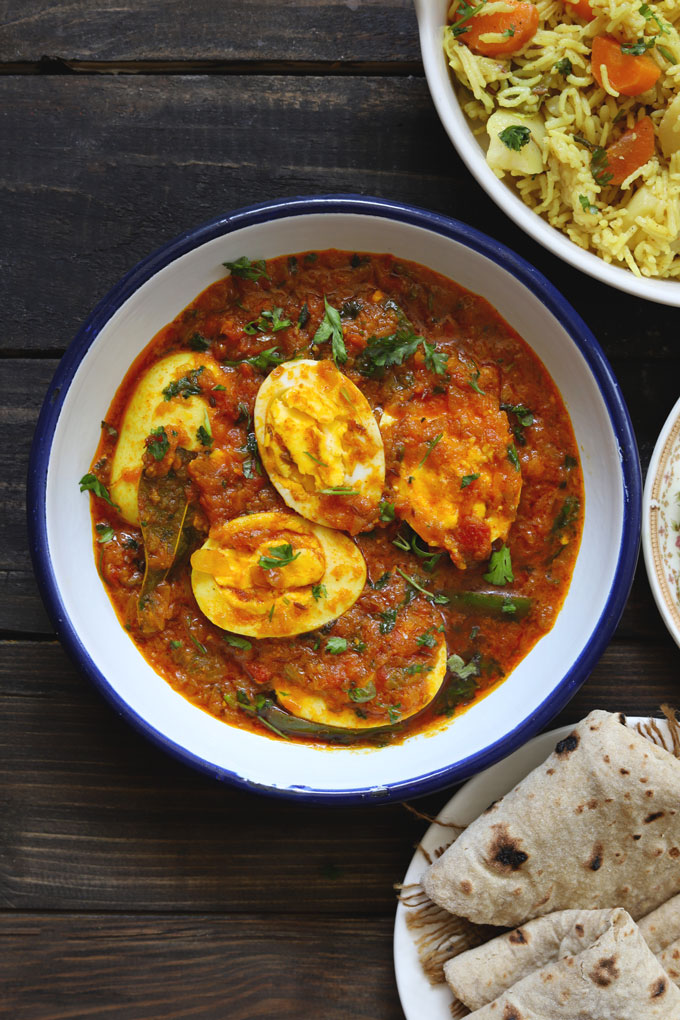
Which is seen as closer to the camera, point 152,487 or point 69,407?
point 69,407

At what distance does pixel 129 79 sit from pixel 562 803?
10.6 ft

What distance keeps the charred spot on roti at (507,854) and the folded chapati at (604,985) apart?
13.2 inches

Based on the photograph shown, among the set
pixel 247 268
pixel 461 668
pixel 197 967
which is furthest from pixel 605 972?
pixel 247 268

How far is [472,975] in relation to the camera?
2.91 meters

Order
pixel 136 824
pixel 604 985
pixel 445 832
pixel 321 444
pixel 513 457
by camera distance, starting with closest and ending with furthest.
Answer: pixel 604 985, pixel 321 444, pixel 513 457, pixel 445 832, pixel 136 824

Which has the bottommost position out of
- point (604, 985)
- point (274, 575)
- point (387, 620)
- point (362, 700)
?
point (604, 985)

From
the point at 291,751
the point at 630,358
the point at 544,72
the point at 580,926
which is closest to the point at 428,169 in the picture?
the point at 544,72

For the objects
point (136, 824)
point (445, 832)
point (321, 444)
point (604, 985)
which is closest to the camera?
point (604, 985)

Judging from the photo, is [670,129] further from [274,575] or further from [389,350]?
[274,575]

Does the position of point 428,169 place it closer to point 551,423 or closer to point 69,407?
point 551,423

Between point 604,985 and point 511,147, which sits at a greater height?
point 511,147

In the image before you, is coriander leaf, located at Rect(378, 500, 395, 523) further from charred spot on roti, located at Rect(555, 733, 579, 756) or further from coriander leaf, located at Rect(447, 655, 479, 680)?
charred spot on roti, located at Rect(555, 733, 579, 756)

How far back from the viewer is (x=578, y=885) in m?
2.88

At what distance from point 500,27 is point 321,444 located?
1570 mm
